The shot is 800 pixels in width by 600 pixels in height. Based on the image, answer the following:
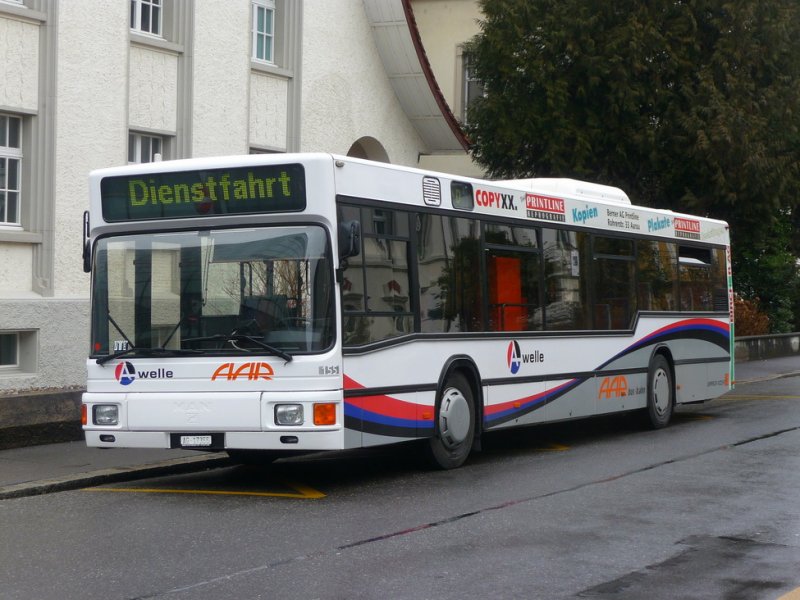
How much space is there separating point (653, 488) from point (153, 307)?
447 cm

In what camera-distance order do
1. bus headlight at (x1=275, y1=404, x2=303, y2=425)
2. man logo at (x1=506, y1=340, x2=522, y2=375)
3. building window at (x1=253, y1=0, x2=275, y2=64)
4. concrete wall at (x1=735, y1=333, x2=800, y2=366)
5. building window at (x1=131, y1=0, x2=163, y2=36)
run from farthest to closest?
1. concrete wall at (x1=735, y1=333, x2=800, y2=366)
2. building window at (x1=253, y1=0, x2=275, y2=64)
3. building window at (x1=131, y1=0, x2=163, y2=36)
4. man logo at (x1=506, y1=340, x2=522, y2=375)
5. bus headlight at (x1=275, y1=404, x2=303, y2=425)

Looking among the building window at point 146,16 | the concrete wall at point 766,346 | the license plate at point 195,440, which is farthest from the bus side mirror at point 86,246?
the concrete wall at point 766,346

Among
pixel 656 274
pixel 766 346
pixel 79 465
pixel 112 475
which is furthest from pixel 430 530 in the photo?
pixel 766 346

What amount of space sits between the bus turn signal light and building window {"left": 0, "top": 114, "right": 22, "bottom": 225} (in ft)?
24.1

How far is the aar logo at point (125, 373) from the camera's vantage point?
36.5 feet

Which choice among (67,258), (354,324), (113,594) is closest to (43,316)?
(67,258)

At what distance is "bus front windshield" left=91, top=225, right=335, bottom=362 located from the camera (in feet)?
35.0

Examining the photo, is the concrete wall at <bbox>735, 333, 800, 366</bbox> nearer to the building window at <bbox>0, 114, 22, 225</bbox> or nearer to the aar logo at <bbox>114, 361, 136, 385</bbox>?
the building window at <bbox>0, 114, 22, 225</bbox>

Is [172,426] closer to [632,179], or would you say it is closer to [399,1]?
[399,1]

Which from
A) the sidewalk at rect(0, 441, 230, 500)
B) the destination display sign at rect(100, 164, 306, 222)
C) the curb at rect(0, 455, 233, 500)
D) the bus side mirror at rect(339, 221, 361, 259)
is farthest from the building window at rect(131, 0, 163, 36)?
the bus side mirror at rect(339, 221, 361, 259)

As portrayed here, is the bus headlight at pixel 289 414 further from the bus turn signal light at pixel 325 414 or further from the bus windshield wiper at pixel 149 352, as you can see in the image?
the bus windshield wiper at pixel 149 352

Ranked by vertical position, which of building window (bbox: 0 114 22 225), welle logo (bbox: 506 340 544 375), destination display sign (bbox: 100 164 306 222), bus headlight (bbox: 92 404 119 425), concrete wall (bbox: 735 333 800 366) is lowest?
bus headlight (bbox: 92 404 119 425)

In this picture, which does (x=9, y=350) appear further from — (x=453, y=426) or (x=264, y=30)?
(x=264, y=30)

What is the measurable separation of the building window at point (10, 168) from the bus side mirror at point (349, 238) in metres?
7.08
